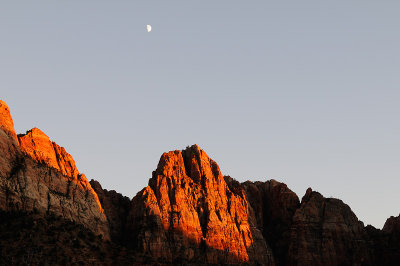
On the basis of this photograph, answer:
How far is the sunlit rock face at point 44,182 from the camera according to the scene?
436 ft

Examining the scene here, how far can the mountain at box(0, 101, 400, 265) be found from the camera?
128 metres

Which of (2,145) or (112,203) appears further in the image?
(112,203)

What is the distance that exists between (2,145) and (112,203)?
46796mm

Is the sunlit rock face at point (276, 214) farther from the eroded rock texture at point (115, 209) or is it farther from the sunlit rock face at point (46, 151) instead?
the sunlit rock face at point (46, 151)

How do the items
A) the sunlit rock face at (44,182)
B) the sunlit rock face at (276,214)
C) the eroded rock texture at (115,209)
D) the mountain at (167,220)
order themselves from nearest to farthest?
the mountain at (167,220)
the sunlit rock face at (44,182)
the eroded rock texture at (115,209)
the sunlit rock face at (276,214)

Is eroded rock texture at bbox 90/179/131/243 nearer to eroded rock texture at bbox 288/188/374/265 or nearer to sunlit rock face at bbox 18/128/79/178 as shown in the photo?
sunlit rock face at bbox 18/128/79/178

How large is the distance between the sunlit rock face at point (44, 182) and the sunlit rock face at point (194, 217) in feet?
41.2

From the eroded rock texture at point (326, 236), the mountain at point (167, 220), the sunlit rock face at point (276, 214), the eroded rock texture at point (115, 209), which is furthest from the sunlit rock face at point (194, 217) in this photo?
the eroded rock texture at point (326, 236)

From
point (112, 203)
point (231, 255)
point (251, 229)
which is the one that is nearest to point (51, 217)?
point (112, 203)

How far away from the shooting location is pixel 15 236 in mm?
119438

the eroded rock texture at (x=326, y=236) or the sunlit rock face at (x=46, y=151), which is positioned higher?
the sunlit rock face at (x=46, y=151)

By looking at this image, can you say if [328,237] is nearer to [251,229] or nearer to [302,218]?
[302,218]

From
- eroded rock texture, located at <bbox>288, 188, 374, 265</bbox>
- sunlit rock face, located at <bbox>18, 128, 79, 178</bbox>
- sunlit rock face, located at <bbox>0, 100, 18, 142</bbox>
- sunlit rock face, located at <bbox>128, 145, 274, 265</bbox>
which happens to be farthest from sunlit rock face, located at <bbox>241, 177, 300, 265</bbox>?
sunlit rock face, located at <bbox>0, 100, 18, 142</bbox>

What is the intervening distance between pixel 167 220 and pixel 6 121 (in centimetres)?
4877
